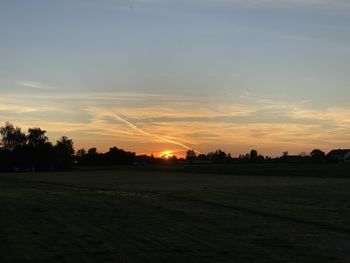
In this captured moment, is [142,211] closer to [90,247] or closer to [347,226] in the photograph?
[347,226]

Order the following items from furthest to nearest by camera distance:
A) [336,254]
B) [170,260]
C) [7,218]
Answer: [7,218], [336,254], [170,260]

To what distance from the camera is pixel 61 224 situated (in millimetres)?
18016

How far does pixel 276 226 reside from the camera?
58.2 feet

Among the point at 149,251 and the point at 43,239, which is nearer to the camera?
the point at 149,251

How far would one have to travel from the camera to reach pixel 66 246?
1338cm

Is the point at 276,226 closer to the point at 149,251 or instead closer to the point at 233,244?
the point at 233,244

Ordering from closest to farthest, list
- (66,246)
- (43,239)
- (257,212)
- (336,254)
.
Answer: (336,254), (66,246), (43,239), (257,212)

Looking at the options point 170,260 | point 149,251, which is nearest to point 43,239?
point 149,251

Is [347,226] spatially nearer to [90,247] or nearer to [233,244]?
[233,244]

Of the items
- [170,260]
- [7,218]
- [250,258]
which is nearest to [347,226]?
[250,258]

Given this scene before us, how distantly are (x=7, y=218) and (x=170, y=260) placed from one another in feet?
33.0

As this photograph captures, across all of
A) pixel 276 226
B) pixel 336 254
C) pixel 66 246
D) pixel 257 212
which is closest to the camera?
pixel 336 254

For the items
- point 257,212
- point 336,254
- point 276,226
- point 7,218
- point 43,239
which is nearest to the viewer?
point 336,254

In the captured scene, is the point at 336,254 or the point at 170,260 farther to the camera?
the point at 336,254
